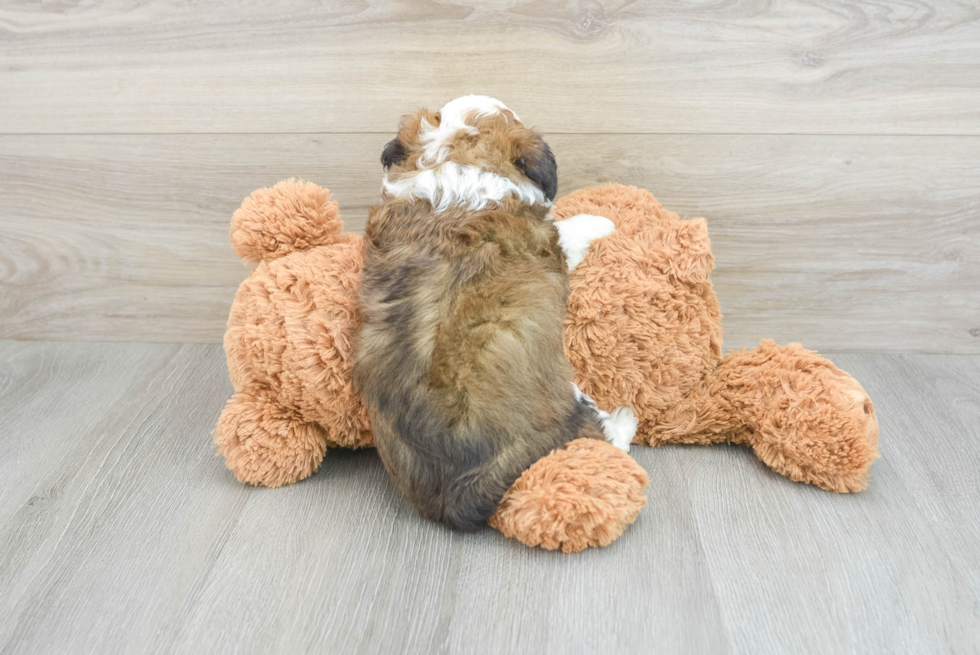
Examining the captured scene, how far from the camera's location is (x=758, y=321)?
1.66 m

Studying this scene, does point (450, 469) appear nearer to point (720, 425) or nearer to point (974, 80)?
point (720, 425)

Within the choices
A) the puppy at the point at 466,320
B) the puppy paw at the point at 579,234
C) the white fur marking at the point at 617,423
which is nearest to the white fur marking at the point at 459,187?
the puppy at the point at 466,320

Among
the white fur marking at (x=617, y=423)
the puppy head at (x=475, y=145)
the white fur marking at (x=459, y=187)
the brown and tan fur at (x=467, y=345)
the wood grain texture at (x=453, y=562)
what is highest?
the puppy head at (x=475, y=145)

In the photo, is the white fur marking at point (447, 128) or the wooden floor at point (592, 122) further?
the wooden floor at point (592, 122)

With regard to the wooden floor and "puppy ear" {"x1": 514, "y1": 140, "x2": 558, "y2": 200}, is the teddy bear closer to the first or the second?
"puppy ear" {"x1": 514, "y1": 140, "x2": 558, "y2": 200}

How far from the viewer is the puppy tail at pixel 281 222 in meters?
1.28

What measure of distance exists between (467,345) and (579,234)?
0.32 m

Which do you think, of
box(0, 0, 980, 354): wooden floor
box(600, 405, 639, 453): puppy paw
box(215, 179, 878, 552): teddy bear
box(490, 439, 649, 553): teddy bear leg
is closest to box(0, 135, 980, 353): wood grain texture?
box(0, 0, 980, 354): wooden floor

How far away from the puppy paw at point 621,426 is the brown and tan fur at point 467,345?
70mm

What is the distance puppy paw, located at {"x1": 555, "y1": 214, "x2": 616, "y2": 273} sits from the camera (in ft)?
4.06

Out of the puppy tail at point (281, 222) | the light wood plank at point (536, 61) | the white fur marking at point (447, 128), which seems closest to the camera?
the white fur marking at point (447, 128)

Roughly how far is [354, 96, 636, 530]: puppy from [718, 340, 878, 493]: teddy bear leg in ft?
0.95

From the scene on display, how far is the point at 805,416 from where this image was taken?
47.1 inches

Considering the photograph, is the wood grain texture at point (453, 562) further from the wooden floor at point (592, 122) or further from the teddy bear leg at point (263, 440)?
the wooden floor at point (592, 122)
